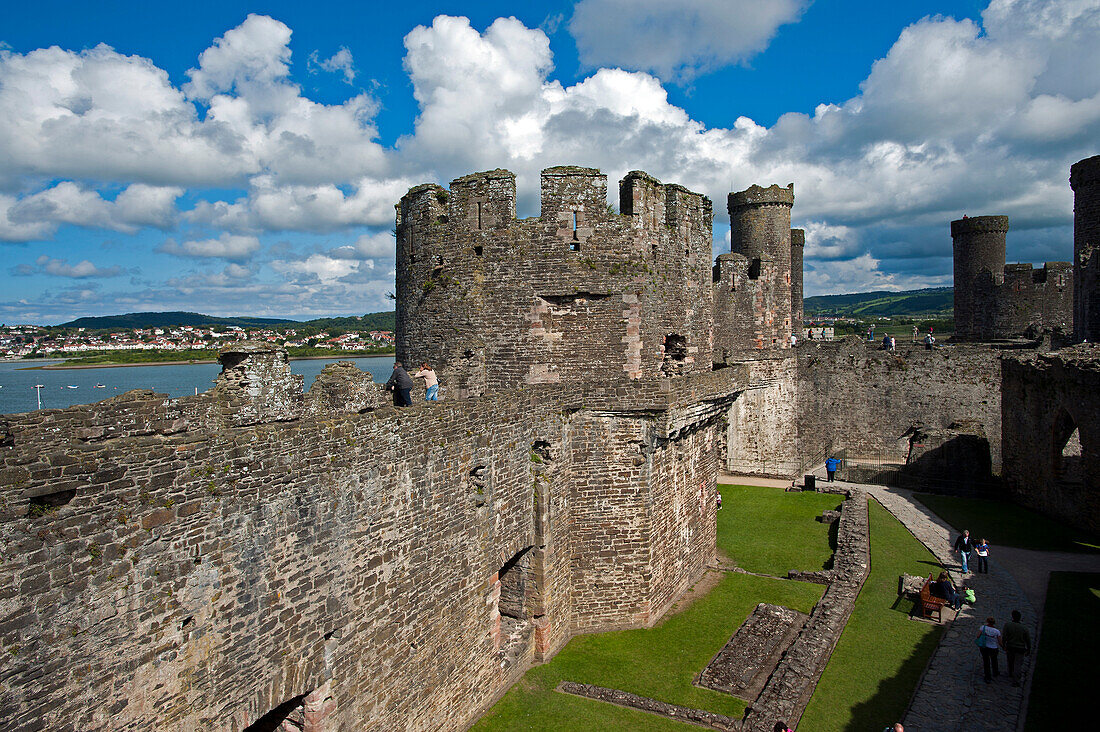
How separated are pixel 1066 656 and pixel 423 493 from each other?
42.1 ft

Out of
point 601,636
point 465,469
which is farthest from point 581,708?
point 465,469

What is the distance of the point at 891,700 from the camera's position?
11.3 metres

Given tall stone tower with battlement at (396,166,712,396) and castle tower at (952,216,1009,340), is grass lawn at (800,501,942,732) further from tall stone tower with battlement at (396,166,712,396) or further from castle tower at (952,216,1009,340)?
castle tower at (952,216,1009,340)

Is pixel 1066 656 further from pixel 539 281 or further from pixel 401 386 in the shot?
pixel 401 386

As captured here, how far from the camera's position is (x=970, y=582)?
1638cm

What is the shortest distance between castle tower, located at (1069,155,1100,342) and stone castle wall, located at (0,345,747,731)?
2082 centimetres

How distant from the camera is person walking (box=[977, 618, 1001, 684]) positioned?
11578 mm

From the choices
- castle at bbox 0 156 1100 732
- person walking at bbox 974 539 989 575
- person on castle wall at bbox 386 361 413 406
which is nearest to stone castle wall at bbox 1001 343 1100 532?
castle at bbox 0 156 1100 732

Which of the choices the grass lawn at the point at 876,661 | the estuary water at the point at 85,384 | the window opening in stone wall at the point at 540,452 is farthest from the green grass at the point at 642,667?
the estuary water at the point at 85,384

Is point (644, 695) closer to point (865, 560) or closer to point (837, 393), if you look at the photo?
point (865, 560)

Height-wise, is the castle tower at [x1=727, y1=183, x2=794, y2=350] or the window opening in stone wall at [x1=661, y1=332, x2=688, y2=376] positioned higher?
the castle tower at [x1=727, y1=183, x2=794, y2=350]

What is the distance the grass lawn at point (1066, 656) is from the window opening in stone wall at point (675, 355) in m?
8.87

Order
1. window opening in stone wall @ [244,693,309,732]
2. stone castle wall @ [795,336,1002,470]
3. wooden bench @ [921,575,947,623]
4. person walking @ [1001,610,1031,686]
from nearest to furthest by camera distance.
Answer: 1. window opening in stone wall @ [244,693,309,732]
2. person walking @ [1001,610,1031,686]
3. wooden bench @ [921,575,947,623]
4. stone castle wall @ [795,336,1002,470]

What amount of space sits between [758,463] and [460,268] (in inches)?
797
